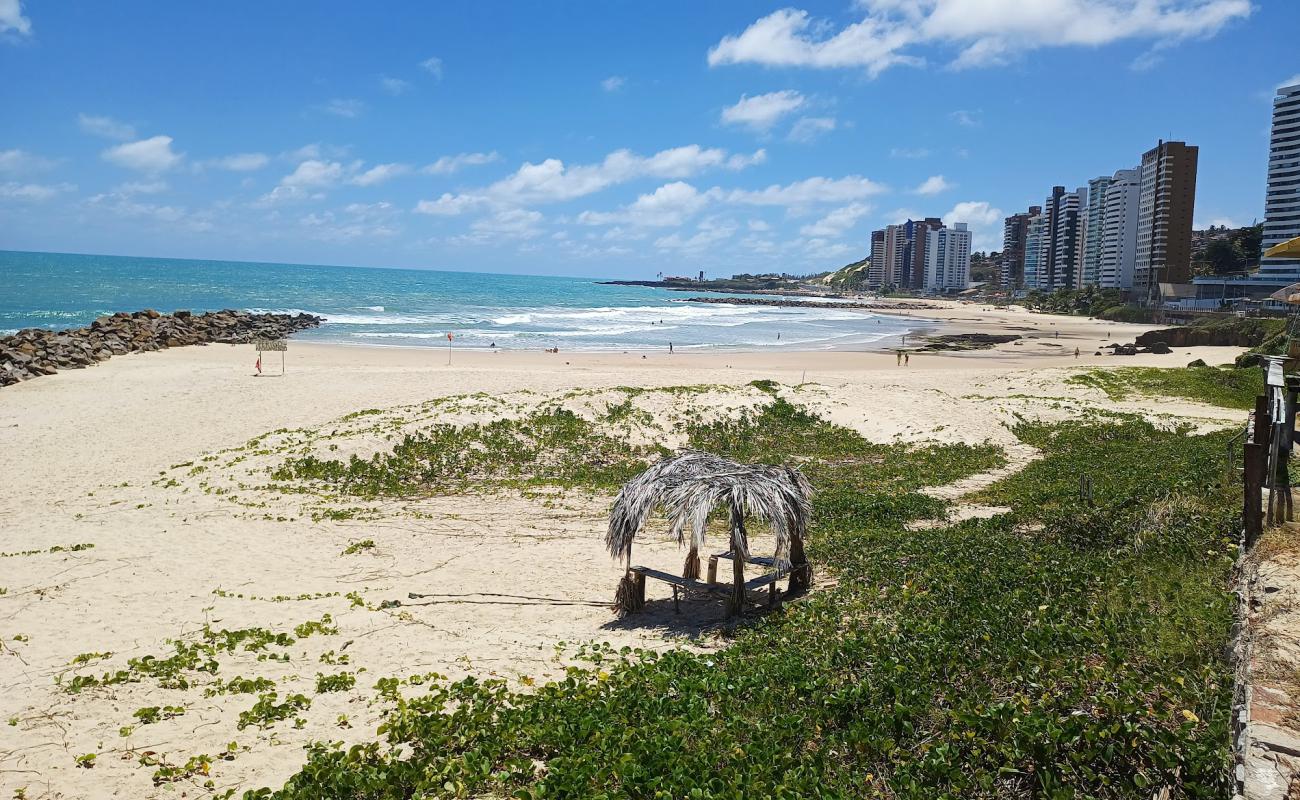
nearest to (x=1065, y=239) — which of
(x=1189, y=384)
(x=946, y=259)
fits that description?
(x=946, y=259)

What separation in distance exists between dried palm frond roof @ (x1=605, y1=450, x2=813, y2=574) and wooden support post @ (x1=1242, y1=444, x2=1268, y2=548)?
14.1 ft

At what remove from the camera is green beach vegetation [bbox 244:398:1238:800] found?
4.95 meters

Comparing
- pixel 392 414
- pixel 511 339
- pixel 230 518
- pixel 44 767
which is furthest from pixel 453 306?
pixel 44 767

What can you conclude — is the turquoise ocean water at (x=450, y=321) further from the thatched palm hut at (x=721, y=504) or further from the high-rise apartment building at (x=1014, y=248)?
the high-rise apartment building at (x=1014, y=248)

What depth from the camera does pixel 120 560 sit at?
1158cm

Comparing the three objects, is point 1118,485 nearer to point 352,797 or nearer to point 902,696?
point 902,696

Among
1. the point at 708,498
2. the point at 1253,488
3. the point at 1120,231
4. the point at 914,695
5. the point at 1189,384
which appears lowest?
the point at 914,695

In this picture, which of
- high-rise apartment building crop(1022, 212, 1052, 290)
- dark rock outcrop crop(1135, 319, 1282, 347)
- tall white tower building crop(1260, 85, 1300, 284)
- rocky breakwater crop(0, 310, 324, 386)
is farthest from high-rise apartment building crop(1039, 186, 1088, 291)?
rocky breakwater crop(0, 310, 324, 386)

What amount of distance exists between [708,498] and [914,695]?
142 inches

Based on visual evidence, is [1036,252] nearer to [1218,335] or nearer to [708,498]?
[1218,335]

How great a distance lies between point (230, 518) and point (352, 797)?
32.2ft

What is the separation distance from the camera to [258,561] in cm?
1173

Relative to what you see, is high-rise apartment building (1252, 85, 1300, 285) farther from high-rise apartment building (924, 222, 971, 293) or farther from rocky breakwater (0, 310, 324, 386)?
high-rise apartment building (924, 222, 971, 293)

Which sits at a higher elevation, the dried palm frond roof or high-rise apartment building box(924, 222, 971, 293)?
high-rise apartment building box(924, 222, 971, 293)
